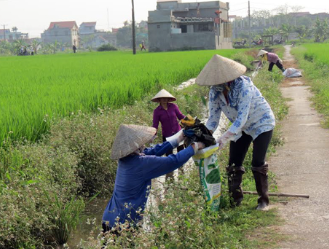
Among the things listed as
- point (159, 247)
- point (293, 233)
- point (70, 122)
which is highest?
point (70, 122)

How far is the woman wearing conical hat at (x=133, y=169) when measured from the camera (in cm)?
373

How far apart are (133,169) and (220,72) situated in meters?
1.19

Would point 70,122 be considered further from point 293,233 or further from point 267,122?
point 293,233

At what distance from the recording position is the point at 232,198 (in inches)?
189

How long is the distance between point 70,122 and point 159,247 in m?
3.22

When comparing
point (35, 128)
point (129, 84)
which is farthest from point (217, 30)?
point (35, 128)

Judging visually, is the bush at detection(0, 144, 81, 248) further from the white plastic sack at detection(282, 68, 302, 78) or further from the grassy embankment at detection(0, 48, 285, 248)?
the white plastic sack at detection(282, 68, 302, 78)

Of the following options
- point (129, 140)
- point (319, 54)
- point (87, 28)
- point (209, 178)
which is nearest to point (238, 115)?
point (209, 178)

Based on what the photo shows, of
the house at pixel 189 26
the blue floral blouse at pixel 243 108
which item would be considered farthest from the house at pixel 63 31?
the blue floral blouse at pixel 243 108

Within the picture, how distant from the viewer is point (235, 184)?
487cm

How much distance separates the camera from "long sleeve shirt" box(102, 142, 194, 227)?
374 cm

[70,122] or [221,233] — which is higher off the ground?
[70,122]

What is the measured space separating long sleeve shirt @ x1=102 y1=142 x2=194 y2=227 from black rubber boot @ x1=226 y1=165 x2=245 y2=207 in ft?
3.72

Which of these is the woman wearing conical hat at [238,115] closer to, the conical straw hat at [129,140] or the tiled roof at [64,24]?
the conical straw hat at [129,140]
